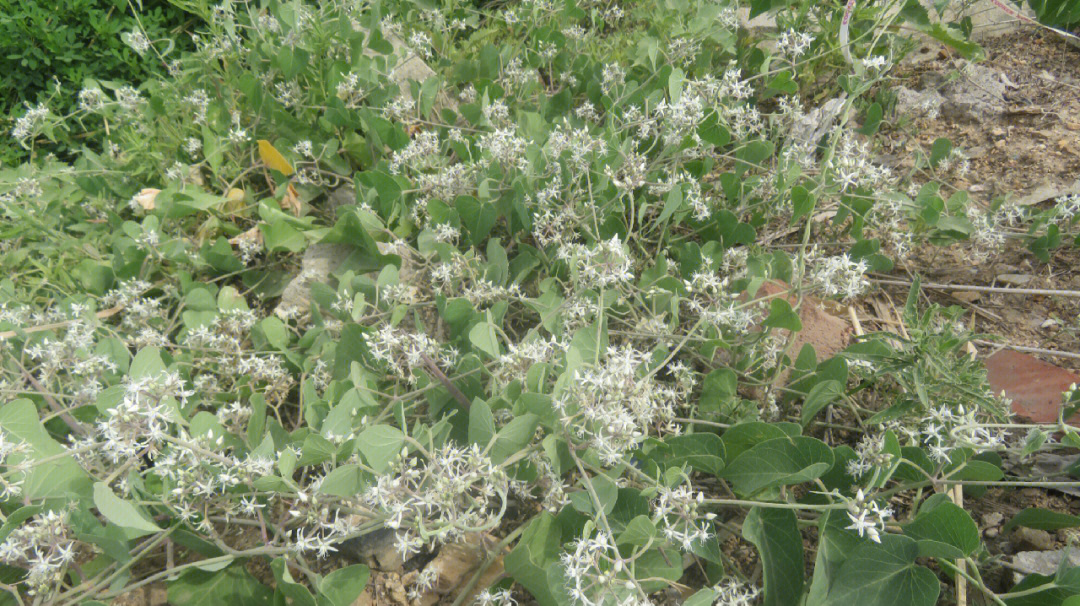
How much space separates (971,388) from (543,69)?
2344 mm

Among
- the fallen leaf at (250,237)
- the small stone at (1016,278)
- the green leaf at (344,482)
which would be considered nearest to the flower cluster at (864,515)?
the green leaf at (344,482)

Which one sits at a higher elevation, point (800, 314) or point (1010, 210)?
point (1010, 210)

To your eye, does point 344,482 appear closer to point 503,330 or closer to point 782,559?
point 503,330

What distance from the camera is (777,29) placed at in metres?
3.00

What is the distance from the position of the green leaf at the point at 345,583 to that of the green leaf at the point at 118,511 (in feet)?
1.27

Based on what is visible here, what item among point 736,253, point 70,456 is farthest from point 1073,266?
point 70,456

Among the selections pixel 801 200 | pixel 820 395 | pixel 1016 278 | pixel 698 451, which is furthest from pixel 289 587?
pixel 1016 278

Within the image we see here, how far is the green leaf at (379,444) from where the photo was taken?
1532 mm

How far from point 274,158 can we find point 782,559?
92.9 inches

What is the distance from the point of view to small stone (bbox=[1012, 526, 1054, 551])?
5.51 ft

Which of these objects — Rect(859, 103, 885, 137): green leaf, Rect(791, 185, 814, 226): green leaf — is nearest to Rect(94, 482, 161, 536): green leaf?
Rect(791, 185, 814, 226): green leaf

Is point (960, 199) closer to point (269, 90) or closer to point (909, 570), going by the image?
point (909, 570)

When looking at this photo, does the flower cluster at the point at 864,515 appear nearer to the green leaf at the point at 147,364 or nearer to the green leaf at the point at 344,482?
the green leaf at the point at 344,482

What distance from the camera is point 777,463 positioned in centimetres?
156
